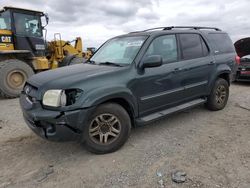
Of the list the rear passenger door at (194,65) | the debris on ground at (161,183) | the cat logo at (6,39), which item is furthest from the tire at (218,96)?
the cat logo at (6,39)

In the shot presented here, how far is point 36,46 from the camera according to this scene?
8328mm

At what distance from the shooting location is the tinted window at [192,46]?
452cm

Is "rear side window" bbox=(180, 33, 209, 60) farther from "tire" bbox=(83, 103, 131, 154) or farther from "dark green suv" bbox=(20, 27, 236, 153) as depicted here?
"tire" bbox=(83, 103, 131, 154)

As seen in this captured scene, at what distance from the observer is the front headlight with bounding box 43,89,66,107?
3061 millimetres

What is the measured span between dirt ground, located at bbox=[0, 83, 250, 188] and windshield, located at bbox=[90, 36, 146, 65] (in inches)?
55.0

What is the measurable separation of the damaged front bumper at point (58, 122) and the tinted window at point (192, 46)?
2.44 meters

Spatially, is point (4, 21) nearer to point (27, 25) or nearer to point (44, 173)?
point (27, 25)

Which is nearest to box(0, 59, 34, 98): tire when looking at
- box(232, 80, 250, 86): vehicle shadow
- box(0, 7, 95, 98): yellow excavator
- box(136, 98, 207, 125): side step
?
box(0, 7, 95, 98): yellow excavator

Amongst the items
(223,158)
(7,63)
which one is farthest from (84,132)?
(7,63)

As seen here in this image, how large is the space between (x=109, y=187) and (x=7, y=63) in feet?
20.4

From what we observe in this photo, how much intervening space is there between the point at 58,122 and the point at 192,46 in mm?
3102

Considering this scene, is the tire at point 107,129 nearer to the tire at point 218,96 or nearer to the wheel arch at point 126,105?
the wheel arch at point 126,105

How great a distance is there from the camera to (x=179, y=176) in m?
2.88

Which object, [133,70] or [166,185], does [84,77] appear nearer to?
[133,70]
